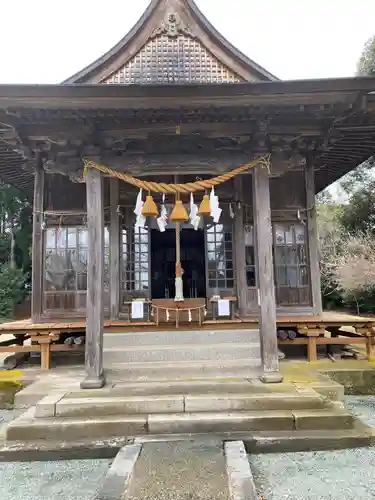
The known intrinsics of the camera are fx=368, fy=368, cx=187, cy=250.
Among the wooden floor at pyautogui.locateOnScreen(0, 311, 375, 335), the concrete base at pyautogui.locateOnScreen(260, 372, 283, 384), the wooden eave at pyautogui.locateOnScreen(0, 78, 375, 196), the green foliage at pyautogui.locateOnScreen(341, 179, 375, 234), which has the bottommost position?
the concrete base at pyautogui.locateOnScreen(260, 372, 283, 384)

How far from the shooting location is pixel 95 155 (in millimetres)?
5426

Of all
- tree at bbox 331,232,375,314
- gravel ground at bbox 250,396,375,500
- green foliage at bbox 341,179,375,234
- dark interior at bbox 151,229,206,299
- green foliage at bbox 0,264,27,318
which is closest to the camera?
gravel ground at bbox 250,396,375,500

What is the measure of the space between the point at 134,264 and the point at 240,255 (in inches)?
91.8

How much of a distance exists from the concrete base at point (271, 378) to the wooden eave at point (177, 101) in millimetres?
3603

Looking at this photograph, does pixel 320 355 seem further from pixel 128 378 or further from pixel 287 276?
pixel 128 378

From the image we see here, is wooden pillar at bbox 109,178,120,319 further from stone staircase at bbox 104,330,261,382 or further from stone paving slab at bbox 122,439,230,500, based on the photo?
stone paving slab at bbox 122,439,230,500

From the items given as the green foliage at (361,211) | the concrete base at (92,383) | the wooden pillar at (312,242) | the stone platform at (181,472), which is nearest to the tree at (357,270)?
the green foliage at (361,211)

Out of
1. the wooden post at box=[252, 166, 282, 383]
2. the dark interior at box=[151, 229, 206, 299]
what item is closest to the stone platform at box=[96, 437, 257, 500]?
the wooden post at box=[252, 166, 282, 383]

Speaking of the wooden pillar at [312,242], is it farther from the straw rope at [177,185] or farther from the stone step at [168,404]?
the stone step at [168,404]

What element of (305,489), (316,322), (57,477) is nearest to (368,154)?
(316,322)

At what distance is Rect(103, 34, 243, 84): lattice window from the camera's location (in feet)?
26.3

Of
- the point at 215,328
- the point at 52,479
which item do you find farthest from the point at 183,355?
the point at 52,479

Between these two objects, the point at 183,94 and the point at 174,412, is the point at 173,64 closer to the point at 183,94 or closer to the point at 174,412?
the point at 183,94

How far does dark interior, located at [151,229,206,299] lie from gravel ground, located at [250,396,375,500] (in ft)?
32.5
